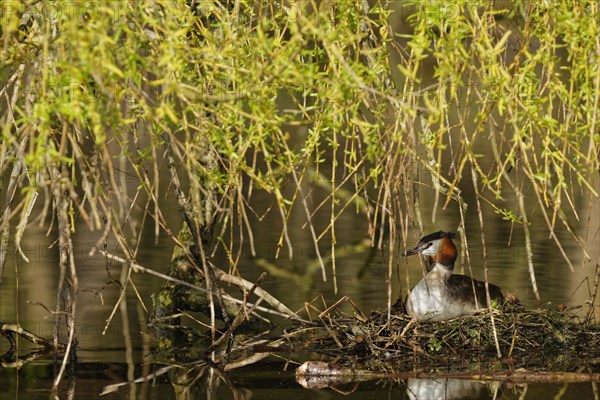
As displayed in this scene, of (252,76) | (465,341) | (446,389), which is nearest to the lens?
(252,76)

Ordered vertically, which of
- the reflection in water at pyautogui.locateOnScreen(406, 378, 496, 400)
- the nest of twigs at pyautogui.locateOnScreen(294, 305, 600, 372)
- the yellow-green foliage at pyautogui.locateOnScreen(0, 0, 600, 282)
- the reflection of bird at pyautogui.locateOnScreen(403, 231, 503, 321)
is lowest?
the reflection in water at pyautogui.locateOnScreen(406, 378, 496, 400)

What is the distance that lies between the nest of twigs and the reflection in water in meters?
0.31

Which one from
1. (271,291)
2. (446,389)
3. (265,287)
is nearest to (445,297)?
(446,389)

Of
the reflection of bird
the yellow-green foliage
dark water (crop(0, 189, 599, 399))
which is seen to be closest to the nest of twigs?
the reflection of bird

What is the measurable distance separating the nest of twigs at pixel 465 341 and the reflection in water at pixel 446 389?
0.31 meters

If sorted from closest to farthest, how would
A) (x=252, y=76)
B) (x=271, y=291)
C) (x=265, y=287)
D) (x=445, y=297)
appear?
(x=252, y=76) → (x=445, y=297) → (x=271, y=291) → (x=265, y=287)

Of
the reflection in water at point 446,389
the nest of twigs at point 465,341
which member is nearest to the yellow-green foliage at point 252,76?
the reflection in water at point 446,389

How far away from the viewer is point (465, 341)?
6523 millimetres

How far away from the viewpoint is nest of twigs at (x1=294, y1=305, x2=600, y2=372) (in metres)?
6.36

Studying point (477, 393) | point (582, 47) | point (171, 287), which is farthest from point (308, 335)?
point (582, 47)

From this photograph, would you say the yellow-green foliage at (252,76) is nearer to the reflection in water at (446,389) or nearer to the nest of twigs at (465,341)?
the reflection in water at (446,389)

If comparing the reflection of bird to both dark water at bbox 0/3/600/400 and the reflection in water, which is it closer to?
dark water at bbox 0/3/600/400

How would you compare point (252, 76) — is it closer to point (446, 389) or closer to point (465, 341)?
point (446, 389)

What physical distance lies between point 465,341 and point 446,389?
29.4 inches
